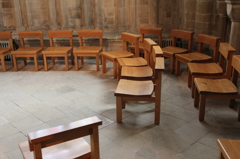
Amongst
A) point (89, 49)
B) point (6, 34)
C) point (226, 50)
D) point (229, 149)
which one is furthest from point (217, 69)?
point (6, 34)

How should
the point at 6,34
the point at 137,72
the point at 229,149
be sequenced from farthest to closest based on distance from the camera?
1. the point at 6,34
2. the point at 137,72
3. the point at 229,149

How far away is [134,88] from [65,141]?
168cm

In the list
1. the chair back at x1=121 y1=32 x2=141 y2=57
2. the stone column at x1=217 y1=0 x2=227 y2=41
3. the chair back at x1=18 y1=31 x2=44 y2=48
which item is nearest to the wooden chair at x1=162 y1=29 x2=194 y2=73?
the chair back at x1=121 y1=32 x2=141 y2=57

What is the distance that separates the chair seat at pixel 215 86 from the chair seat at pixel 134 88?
2.13ft

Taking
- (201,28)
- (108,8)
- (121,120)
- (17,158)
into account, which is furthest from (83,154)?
(108,8)

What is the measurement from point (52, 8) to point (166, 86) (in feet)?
12.6

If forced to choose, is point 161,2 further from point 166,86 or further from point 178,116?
point 178,116

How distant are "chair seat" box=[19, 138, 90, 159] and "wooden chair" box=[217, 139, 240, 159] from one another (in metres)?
1.09

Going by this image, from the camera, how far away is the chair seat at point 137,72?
4.15 meters

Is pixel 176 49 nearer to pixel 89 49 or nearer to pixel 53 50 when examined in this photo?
pixel 89 49

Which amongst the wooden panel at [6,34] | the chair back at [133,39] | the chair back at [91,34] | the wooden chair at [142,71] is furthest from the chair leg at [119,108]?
the wooden panel at [6,34]

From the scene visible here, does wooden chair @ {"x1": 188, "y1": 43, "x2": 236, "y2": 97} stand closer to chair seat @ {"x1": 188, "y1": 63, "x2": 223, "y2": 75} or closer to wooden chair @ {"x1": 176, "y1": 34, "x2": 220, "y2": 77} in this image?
chair seat @ {"x1": 188, "y1": 63, "x2": 223, "y2": 75}

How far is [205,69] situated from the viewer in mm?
4348

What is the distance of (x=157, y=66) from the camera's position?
11.3 ft
